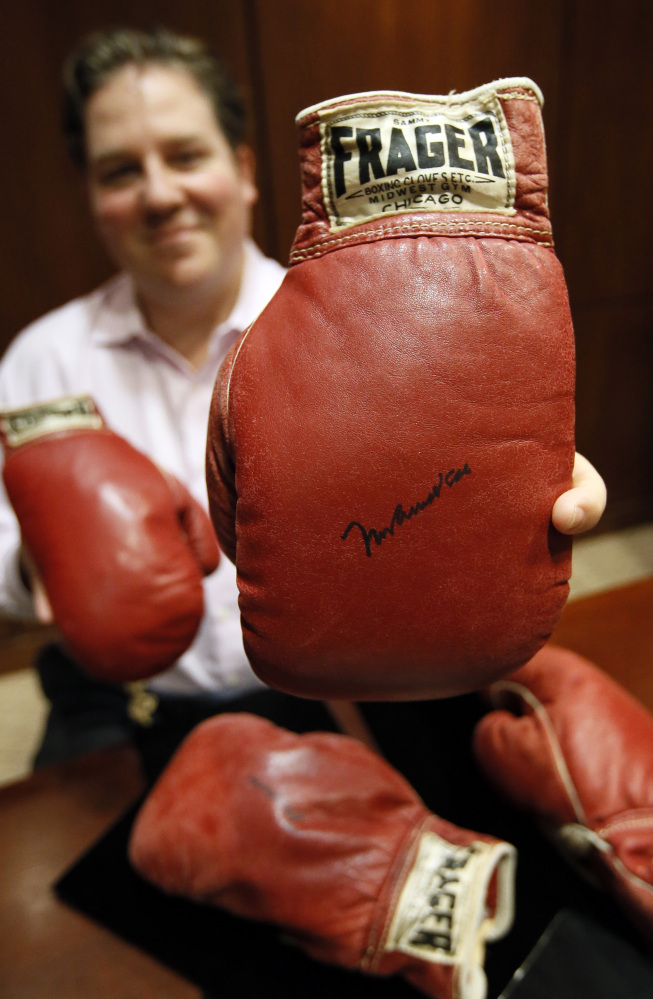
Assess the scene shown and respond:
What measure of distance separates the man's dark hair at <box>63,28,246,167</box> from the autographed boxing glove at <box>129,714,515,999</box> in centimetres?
86

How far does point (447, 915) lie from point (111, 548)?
46cm

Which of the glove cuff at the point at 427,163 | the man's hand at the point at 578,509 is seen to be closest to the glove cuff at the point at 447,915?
the man's hand at the point at 578,509

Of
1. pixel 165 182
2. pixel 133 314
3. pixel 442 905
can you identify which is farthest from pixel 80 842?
pixel 165 182

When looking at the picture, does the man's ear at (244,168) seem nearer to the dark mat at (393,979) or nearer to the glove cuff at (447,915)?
the dark mat at (393,979)

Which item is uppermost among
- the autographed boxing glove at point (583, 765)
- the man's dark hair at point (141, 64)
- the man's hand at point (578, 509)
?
the man's dark hair at point (141, 64)

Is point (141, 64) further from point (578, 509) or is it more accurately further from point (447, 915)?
point (447, 915)

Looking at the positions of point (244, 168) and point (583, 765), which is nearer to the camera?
point (583, 765)

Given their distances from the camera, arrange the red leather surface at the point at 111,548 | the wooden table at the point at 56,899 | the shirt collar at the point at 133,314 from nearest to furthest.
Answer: the red leather surface at the point at 111,548, the wooden table at the point at 56,899, the shirt collar at the point at 133,314

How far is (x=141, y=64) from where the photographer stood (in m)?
0.82

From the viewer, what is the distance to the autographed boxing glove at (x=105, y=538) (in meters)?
0.52

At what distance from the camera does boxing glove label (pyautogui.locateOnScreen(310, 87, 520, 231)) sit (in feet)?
0.93

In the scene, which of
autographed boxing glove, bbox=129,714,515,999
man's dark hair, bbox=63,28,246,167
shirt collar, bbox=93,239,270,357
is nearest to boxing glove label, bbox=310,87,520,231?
shirt collar, bbox=93,239,270,357

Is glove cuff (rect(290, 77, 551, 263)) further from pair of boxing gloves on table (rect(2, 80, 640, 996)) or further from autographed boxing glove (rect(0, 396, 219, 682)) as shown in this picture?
autographed boxing glove (rect(0, 396, 219, 682))

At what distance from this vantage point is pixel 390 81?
373mm
